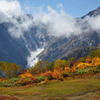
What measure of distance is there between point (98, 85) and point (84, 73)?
29818 mm

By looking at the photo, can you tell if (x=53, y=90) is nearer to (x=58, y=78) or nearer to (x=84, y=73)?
(x=58, y=78)

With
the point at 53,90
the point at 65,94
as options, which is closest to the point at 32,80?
the point at 53,90

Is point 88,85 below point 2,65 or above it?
below

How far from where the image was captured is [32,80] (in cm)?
9394

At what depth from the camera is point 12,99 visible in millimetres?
50344

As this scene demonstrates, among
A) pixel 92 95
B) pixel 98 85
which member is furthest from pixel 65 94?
pixel 98 85

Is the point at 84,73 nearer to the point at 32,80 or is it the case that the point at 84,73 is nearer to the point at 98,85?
the point at 32,80

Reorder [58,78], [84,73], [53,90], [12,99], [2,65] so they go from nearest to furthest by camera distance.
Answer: [12,99] → [53,90] → [58,78] → [84,73] → [2,65]

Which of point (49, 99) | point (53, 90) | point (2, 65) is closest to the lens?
point (49, 99)

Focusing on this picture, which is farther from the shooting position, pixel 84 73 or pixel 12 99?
pixel 84 73

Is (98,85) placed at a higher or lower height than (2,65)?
lower

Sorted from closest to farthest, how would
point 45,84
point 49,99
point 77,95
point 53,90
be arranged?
point 49,99 → point 77,95 → point 53,90 → point 45,84

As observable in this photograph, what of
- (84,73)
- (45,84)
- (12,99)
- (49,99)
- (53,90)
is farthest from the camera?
(84,73)

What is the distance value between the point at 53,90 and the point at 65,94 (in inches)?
238
